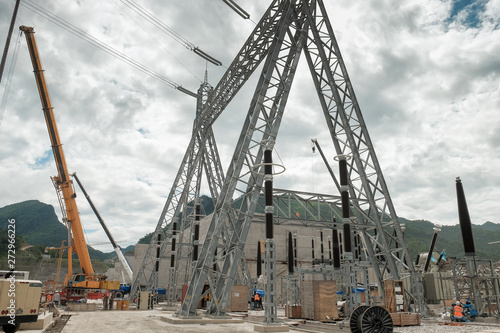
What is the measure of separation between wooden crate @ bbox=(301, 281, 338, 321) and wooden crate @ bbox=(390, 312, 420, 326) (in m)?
3.58

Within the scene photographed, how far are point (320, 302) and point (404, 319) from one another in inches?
169

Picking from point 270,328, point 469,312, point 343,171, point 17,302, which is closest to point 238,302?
point 270,328

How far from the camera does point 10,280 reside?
34.6 ft

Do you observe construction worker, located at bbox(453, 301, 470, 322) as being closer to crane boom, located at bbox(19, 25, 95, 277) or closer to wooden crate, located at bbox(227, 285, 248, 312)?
wooden crate, located at bbox(227, 285, 248, 312)

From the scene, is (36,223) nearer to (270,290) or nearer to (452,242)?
(452,242)

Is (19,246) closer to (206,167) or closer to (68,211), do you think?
(68,211)

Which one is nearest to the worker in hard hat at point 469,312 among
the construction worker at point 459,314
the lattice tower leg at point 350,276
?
the construction worker at point 459,314

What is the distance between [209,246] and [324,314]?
7.14 meters

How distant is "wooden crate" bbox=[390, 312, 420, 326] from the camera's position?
15.3m

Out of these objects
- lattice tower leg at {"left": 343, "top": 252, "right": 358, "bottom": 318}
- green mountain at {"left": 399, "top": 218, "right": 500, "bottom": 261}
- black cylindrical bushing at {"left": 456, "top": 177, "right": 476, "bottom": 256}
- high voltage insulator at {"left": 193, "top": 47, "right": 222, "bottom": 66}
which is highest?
high voltage insulator at {"left": 193, "top": 47, "right": 222, "bottom": 66}

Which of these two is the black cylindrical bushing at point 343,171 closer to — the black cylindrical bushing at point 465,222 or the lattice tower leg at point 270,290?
the lattice tower leg at point 270,290

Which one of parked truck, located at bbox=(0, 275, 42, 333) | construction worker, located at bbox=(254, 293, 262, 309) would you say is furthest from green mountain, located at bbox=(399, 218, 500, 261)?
parked truck, located at bbox=(0, 275, 42, 333)

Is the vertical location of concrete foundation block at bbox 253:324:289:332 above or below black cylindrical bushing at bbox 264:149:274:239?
below

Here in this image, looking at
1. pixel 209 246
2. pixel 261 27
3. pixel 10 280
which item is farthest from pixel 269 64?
pixel 10 280
